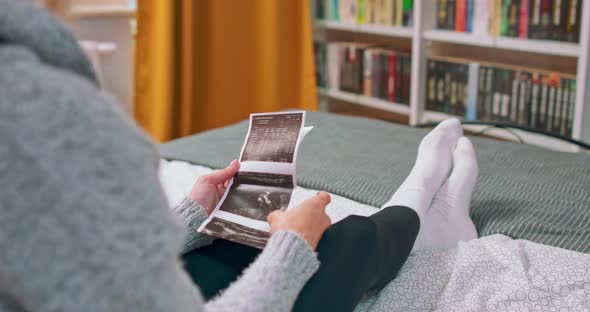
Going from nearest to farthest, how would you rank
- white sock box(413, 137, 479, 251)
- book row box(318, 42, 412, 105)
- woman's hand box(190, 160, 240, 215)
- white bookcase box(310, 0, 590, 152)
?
1. woman's hand box(190, 160, 240, 215)
2. white sock box(413, 137, 479, 251)
3. white bookcase box(310, 0, 590, 152)
4. book row box(318, 42, 412, 105)

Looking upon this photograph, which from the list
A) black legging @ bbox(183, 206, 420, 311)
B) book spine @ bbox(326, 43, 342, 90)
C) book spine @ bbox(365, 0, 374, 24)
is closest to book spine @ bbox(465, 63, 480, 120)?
book spine @ bbox(365, 0, 374, 24)

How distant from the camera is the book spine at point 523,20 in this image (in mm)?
2225

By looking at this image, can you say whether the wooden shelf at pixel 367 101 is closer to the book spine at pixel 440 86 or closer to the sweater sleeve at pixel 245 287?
the book spine at pixel 440 86

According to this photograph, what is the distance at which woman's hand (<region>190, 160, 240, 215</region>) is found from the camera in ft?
3.34

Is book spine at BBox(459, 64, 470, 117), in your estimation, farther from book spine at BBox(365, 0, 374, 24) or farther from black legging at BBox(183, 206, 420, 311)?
black legging at BBox(183, 206, 420, 311)

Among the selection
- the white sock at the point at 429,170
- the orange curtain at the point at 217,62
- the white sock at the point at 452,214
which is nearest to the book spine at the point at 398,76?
the orange curtain at the point at 217,62

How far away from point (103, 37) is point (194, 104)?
478mm

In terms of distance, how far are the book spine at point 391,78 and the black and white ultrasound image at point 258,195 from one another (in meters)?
1.89

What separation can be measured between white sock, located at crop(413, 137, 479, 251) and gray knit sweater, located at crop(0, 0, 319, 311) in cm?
68

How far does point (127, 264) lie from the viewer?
479 mm

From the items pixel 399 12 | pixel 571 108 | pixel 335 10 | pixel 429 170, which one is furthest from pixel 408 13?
pixel 429 170

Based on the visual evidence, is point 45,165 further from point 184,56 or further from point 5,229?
point 184,56

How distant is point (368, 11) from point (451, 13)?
455 millimetres

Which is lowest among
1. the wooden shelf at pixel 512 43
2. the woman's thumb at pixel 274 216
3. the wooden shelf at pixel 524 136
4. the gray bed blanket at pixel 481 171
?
the wooden shelf at pixel 524 136
